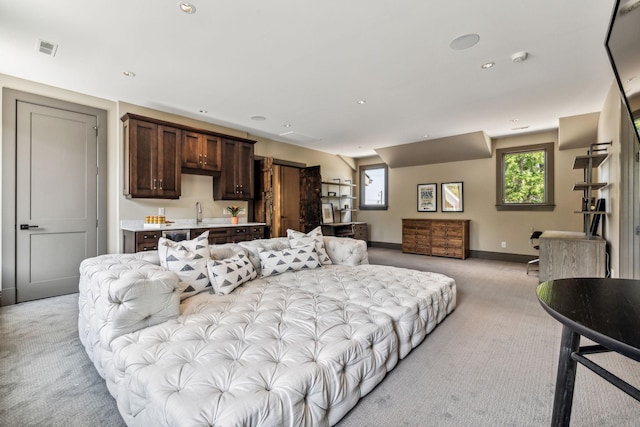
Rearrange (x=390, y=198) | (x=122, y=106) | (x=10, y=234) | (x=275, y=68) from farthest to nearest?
(x=390, y=198), (x=122, y=106), (x=10, y=234), (x=275, y=68)

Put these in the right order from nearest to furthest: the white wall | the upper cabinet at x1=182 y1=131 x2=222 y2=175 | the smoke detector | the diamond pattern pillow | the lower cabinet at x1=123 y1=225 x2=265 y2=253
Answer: the diamond pattern pillow → the smoke detector → the white wall → the lower cabinet at x1=123 y1=225 x2=265 y2=253 → the upper cabinet at x1=182 y1=131 x2=222 y2=175

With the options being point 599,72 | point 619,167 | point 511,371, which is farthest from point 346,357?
point 599,72

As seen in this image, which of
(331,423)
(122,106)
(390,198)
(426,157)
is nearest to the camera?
(331,423)

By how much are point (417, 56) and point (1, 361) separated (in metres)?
4.27

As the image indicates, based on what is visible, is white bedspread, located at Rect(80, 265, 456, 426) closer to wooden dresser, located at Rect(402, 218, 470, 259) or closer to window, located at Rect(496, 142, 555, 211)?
wooden dresser, located at Rect(402, 218, 470, 259)

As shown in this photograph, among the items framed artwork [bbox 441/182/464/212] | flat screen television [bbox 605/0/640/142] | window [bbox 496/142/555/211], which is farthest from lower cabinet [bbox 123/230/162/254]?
window [bbox 496/142/555/211]

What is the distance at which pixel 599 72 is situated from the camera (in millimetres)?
3180

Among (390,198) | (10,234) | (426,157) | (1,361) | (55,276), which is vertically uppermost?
(426,157)

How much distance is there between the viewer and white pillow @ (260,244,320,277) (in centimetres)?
292

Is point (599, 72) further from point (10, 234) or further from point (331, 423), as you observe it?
point (10, 234)

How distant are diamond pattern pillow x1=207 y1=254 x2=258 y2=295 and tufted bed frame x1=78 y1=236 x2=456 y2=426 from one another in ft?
0.26

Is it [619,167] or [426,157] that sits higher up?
[426,157]

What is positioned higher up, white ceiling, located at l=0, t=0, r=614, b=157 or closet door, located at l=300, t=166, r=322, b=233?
white ceiling, located at l=0, t=0, r=614, b=157

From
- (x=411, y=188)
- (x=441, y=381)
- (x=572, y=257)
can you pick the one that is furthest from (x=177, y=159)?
(x=572, y=257)
